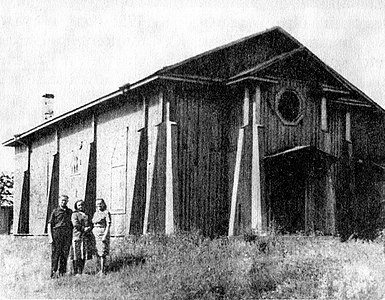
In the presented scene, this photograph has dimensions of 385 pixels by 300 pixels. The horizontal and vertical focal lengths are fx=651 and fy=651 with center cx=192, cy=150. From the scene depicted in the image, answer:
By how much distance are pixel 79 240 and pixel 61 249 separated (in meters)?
0.50

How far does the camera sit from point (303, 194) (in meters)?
19.8

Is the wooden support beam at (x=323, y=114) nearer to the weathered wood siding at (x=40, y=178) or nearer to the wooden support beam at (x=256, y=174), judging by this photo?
the wooden support beam at (x=256, y=174)

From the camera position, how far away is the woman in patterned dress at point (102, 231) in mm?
15156

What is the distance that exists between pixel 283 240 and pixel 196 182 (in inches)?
132

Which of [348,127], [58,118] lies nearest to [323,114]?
[348,127]

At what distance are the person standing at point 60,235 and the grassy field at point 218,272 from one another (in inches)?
14.5

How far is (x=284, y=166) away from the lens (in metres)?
19.2

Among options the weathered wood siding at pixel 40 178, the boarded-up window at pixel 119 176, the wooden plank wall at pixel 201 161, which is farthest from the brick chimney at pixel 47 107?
the wooden plank wall at pixel 201 161

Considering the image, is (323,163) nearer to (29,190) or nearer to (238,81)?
(238,81)

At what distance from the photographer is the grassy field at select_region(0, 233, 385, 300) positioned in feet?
42.0

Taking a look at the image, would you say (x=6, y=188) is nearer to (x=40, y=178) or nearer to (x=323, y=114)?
(x=40, y=178)

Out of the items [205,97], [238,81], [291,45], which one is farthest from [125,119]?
[291,45]

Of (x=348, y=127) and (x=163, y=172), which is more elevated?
(x=348, y=127)

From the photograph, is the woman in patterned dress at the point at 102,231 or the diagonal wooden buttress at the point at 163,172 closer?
the woman in patterned dress at the point at 102,231
